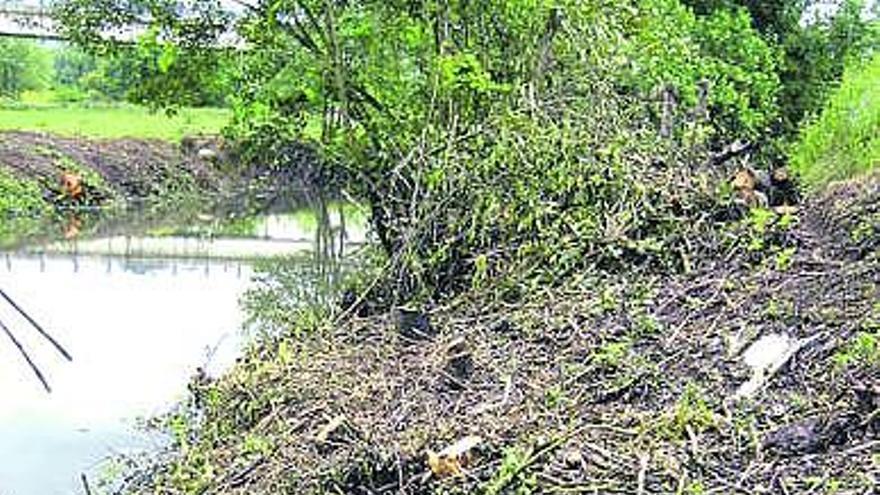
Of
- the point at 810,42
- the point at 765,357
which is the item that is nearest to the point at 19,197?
the point at 810,42

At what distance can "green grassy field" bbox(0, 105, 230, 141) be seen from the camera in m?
24.9

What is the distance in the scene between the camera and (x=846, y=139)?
407 inches

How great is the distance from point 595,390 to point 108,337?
7.14 metres

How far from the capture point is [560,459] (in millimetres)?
4539

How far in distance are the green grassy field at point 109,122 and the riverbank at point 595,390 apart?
17.5 m

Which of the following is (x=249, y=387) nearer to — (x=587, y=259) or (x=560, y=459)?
(x=587, y=259)

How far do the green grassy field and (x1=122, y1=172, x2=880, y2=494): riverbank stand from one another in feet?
57.5

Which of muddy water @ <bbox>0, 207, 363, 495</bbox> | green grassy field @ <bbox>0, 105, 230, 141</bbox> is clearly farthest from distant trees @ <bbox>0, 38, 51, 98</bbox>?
muddy water @ <bbox>0, 207, 363, 495</bbox>

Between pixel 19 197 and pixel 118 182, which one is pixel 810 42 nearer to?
pixel 19 197

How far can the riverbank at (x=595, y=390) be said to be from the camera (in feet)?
14.3

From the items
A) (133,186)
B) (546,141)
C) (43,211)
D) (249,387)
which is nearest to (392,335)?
(249,387)

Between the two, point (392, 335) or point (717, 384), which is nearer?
point (717, 384)

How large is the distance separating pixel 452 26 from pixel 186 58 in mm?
2430

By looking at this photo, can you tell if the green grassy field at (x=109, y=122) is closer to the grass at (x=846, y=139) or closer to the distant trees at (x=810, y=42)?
the distant trees at (x=810, y=42)
